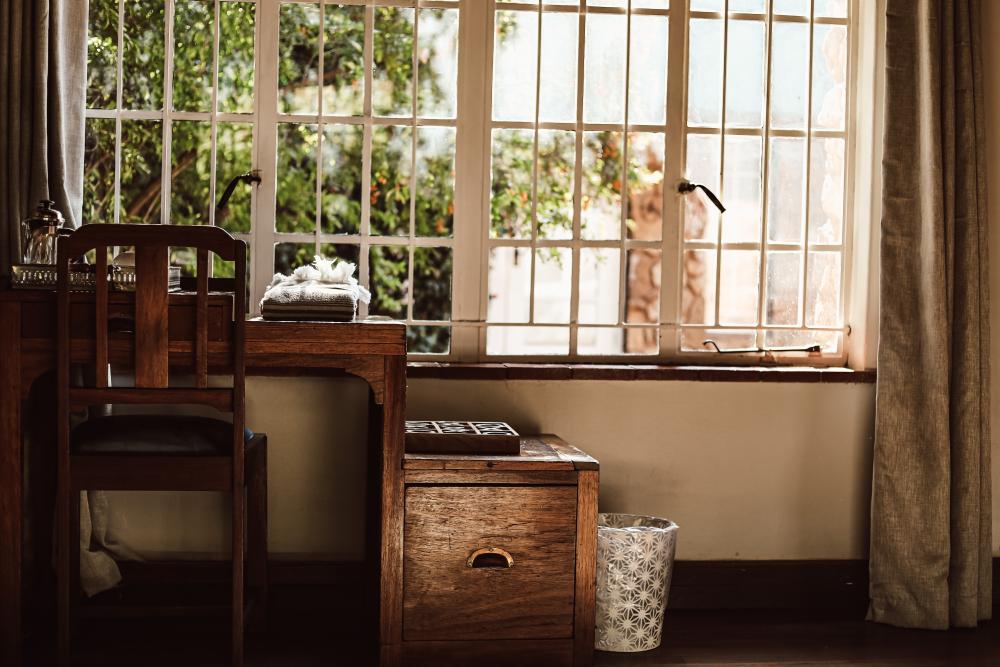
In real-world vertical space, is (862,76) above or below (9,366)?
above

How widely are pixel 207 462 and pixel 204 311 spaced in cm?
37

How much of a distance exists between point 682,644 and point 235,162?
3.75m

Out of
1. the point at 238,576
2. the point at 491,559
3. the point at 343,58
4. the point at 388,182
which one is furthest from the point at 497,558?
the point at 343,58

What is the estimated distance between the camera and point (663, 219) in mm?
3363

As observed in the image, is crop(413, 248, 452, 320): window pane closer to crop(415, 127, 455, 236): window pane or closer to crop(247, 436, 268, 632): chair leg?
crop(415, 127, 455, 236): window pane

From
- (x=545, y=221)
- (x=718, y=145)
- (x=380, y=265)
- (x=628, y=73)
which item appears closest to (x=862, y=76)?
(x=718, y=145)

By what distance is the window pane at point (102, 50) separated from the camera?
3.29 metres

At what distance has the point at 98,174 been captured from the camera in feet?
11.0

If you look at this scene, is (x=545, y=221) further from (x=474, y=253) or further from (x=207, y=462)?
(x=207, y=462)

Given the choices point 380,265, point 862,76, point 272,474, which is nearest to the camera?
point 272,474

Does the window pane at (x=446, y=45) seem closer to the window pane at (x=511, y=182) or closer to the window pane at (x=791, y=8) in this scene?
the window pane at (x=511, y=182)

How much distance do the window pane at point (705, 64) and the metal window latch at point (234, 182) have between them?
1.43 m

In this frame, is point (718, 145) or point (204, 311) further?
point (718, 145)

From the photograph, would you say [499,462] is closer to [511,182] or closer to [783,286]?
[783,286]
